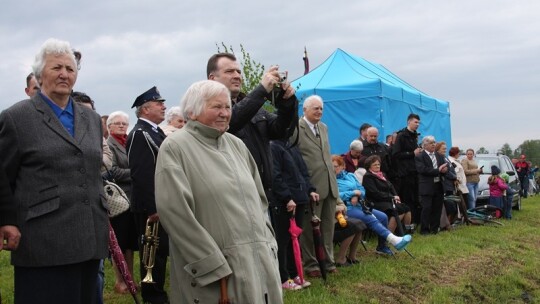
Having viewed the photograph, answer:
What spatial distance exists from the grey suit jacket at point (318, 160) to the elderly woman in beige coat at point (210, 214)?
3736mm

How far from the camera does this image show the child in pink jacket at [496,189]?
1525cm

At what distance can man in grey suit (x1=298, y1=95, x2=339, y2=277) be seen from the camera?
23.4 ft

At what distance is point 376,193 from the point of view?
9367 millimetres

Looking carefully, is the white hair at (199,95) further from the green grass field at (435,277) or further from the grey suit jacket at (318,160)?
the grey suit jacket at (318,160)

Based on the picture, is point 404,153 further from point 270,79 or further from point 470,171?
point 270,79

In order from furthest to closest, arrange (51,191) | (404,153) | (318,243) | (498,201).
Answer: (498,201) → (404,153) → (318,243) → (51,191)

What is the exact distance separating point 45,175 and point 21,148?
0.18 meters

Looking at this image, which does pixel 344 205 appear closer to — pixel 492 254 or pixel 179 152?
pixel 492 254

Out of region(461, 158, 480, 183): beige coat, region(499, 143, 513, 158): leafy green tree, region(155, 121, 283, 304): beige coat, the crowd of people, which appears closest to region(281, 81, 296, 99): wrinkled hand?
the crowd of people

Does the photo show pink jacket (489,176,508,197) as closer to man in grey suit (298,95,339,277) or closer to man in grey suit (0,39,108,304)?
man in grey suit (298,95,339,277)

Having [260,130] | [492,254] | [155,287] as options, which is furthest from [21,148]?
[492,254]

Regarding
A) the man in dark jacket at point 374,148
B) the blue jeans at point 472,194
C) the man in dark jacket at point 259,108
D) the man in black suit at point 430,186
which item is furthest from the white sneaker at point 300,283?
the blue jeans at point 472,194

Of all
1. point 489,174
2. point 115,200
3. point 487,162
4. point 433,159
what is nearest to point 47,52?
point 115,200

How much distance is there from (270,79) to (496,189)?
12459 millimetres
